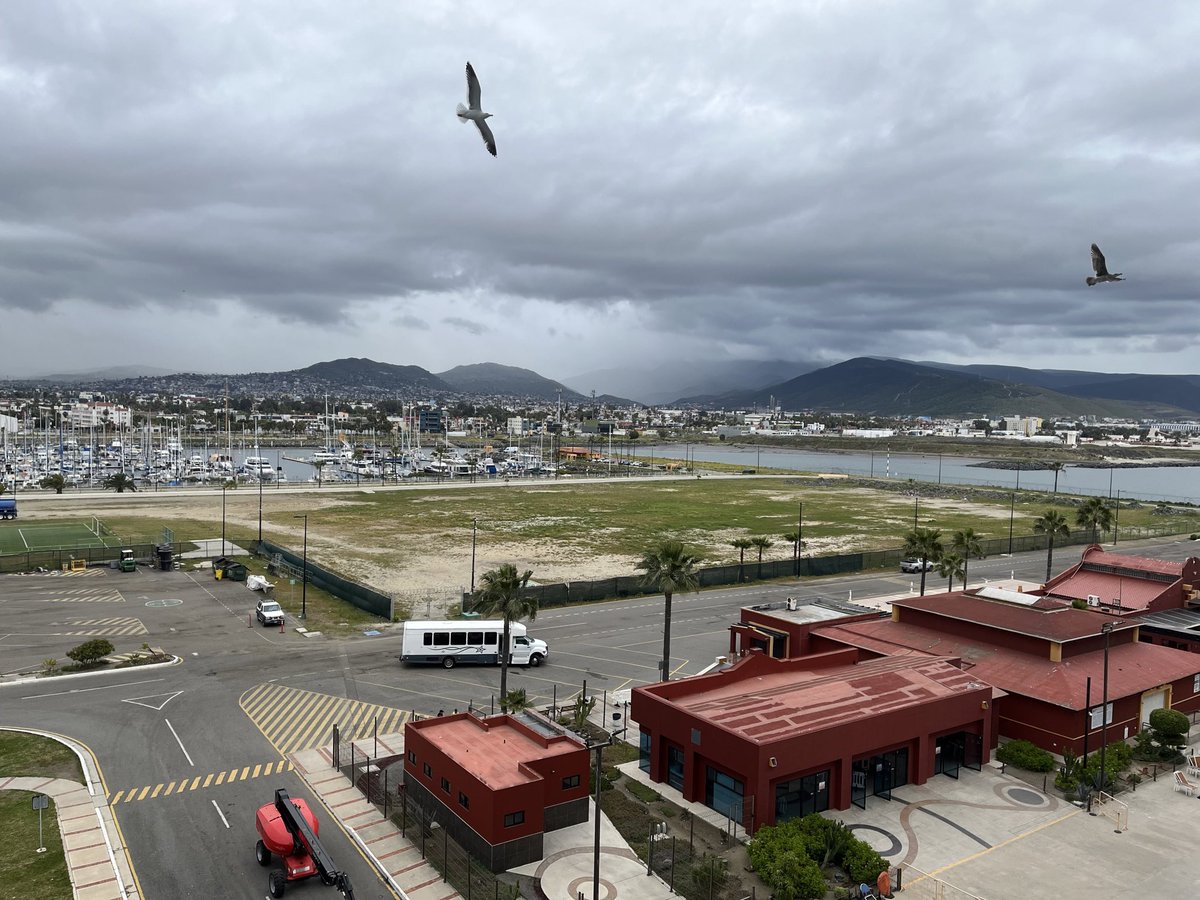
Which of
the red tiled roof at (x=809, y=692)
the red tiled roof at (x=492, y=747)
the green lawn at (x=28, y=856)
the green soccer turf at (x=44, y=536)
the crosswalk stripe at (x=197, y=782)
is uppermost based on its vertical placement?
the red tiled roof at (x=809, y=692)

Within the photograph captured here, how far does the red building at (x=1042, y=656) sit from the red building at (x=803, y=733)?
2.91 meters

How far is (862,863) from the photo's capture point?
2288cm

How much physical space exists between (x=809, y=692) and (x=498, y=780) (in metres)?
13.4

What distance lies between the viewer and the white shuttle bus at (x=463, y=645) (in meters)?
42.3

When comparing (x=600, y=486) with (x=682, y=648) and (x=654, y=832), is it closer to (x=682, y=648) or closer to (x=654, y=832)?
(x=682, y=648)

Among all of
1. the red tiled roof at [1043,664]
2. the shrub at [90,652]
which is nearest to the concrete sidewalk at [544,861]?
the red tiled roof at [1043,664]

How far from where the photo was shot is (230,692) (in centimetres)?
3772

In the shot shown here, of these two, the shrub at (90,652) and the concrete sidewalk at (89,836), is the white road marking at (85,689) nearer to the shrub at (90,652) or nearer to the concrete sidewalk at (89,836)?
the shrub at (90,652)

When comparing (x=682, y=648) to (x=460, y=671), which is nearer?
(x=460, y=671)

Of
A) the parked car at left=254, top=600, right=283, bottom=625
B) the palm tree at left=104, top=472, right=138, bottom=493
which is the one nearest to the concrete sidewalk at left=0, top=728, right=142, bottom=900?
the parked car at left=254, top=600, right=283, bottom=625

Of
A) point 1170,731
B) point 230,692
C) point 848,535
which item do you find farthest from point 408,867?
point 848,535

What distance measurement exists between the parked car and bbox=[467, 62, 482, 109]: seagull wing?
127 feet

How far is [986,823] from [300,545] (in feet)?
227

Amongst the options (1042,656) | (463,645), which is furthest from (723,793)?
(463,645)
